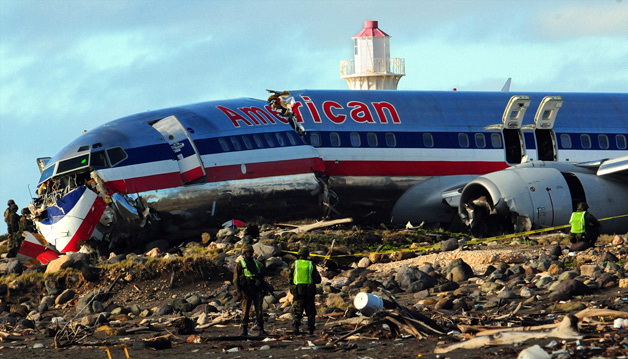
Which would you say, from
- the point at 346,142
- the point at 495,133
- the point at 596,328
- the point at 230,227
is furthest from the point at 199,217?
the point at 596,328

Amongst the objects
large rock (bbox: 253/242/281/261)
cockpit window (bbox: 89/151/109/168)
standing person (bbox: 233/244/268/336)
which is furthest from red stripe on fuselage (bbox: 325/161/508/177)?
standing person (bbox: 233/244/268/336)

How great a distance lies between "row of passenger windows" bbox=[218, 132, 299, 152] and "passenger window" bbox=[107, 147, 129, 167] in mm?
2151

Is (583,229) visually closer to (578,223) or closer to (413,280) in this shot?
(578,223)

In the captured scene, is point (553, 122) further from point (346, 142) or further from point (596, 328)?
point (596, 328)

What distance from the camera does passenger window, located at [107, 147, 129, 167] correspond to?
79.6ft

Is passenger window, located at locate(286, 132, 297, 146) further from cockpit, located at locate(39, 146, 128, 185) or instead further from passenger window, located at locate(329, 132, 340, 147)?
cockpit, located at locate(39, 146, 128, 185)

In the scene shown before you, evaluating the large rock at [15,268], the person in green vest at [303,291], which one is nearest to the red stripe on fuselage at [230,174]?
the large rock at [15,268]

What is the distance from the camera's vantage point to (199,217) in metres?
25.1

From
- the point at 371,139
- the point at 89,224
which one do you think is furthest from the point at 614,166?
the point at 89,224

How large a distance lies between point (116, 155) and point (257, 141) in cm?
317

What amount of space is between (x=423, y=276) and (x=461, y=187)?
26.5ft

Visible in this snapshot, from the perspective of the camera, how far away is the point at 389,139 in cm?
2756

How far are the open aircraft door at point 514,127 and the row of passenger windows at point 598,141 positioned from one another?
116cm

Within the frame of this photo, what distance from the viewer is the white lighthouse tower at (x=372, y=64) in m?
58.2
